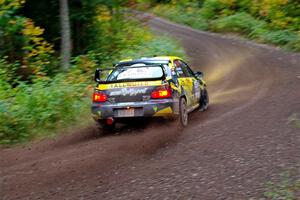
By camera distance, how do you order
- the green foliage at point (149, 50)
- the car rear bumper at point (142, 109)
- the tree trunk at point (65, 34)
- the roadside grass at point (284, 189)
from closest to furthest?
→ the roadside grass at point (284, 189) < the car rear bumper at point (142, 109) < the tree trunk at point (65, 34) < the green foliage at point (149, 50)

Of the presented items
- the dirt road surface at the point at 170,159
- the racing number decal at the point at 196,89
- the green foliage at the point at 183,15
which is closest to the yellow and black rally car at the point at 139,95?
the dirt road surface at the point at 170,159

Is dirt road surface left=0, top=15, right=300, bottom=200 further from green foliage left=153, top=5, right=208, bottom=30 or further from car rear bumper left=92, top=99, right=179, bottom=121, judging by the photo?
green foliage left=153, top=5, right=208, bottom=30

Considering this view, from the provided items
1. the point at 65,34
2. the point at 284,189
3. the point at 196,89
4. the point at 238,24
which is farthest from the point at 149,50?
the point at 284,189

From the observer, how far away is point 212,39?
102ft

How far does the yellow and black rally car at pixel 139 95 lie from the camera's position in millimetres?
9266

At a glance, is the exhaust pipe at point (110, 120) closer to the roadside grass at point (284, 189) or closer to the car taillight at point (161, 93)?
the car taillight at point (161, 93)

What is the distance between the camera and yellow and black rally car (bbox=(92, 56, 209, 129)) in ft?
30.4

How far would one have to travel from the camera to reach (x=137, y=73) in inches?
383

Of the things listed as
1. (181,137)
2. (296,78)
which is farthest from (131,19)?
(181,137)

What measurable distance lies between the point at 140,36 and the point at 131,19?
1.58 metres

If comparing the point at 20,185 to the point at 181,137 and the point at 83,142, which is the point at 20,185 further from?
the point at 181,137

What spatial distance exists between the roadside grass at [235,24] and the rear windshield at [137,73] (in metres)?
16.2

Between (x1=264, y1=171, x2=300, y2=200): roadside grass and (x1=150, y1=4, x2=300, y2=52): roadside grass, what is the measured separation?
19399 mm

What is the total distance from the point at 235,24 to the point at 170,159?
25713 mm
